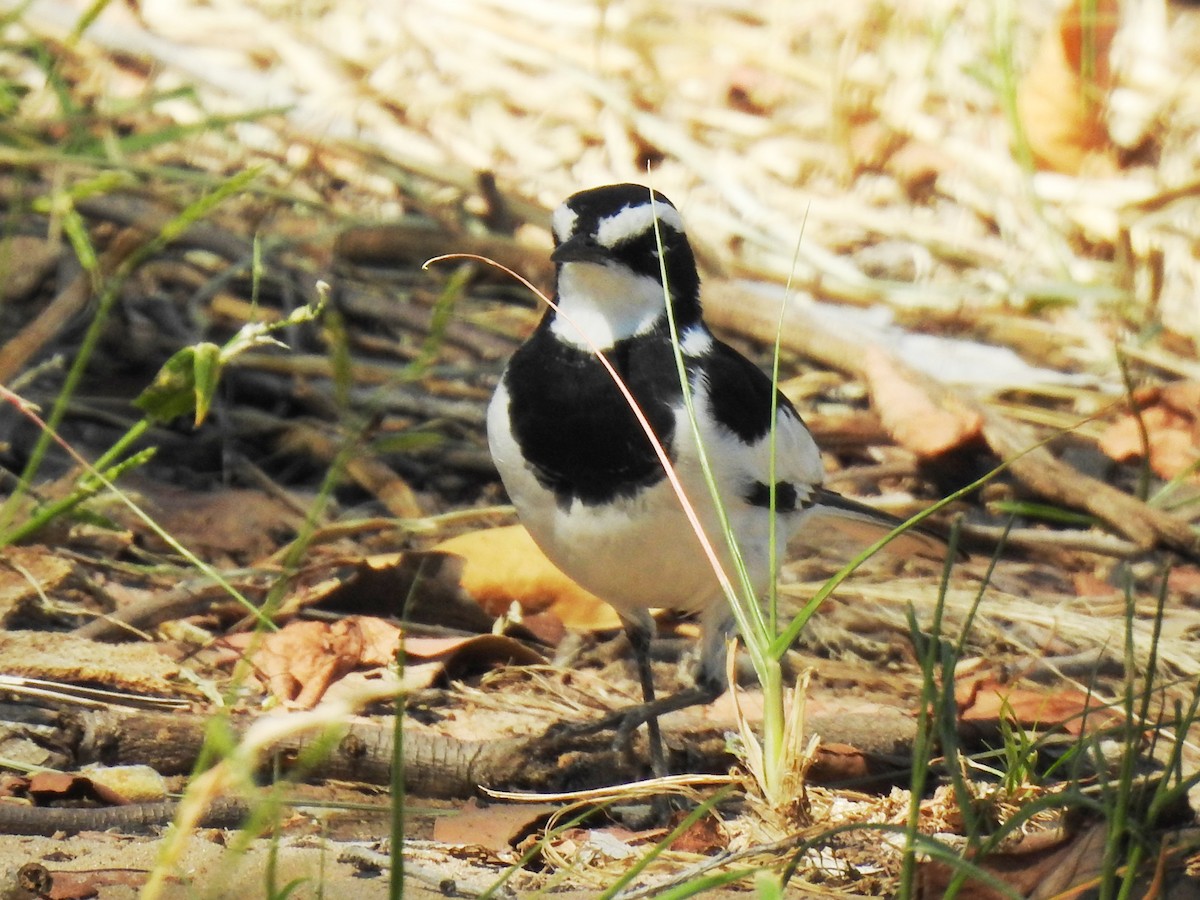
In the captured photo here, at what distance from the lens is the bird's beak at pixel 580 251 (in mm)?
3430

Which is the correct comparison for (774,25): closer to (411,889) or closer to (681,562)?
(681,562)

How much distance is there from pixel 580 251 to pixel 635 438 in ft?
1.49

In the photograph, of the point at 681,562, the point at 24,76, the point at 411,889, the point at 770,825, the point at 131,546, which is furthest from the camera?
the point at 24,76

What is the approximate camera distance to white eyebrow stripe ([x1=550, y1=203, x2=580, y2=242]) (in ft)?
11.7

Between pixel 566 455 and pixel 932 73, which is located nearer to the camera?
pixel 566 455

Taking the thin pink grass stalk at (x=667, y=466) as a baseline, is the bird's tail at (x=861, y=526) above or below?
above

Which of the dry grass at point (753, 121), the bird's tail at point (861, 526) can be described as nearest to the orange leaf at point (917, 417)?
the bird's tail at point (861, 526)

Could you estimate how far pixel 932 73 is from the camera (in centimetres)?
670

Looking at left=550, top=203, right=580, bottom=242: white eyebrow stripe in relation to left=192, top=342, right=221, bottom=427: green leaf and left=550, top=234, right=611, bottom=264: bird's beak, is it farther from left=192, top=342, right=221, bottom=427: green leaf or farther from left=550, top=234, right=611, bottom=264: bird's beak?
left=192, top=342, right=221, bottom=427: green leaf

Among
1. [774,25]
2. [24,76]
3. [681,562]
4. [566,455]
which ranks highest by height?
[774,25]

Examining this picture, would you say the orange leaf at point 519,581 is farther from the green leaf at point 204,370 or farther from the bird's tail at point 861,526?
the green leaf at point 204,370

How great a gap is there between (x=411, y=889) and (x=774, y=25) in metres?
5.49

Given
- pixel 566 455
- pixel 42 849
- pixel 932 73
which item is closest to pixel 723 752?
pixel 566 455

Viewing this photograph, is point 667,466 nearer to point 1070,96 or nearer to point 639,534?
point 639,534
